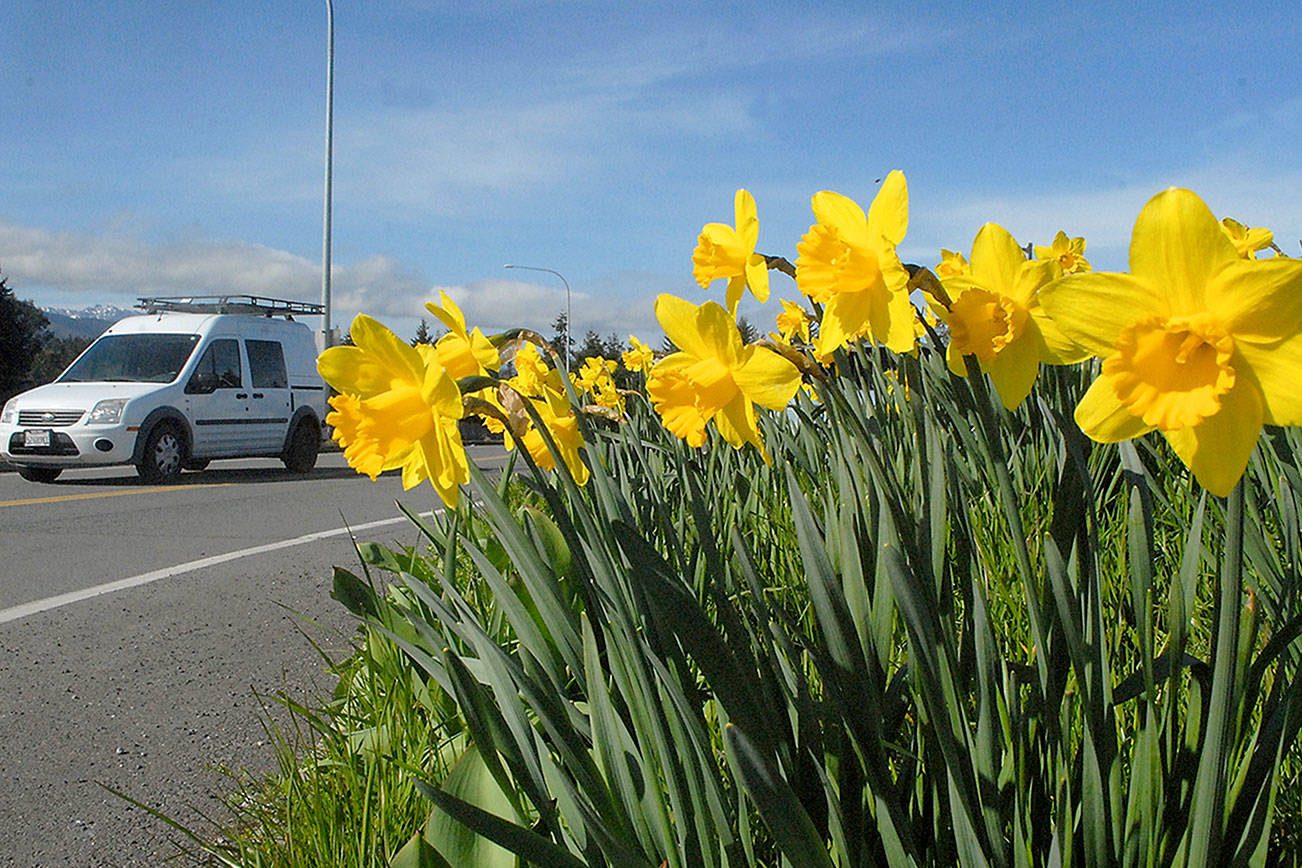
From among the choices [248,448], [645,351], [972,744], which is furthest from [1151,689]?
[248,448]

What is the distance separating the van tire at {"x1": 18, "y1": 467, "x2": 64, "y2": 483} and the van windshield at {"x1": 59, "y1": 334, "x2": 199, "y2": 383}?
932 mm

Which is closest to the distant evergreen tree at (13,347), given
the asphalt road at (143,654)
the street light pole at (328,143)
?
the street light pole at (328,143)

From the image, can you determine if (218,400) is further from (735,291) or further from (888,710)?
(888,710)

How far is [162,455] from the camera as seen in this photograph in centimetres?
994

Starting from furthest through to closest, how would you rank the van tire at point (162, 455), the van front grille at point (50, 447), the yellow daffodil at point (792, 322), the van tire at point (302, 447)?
the van tire at point (302, 447), the van tire at point (162, 455), the van front grille at point (50, 447), the yellow daffodil at point (792, 322)

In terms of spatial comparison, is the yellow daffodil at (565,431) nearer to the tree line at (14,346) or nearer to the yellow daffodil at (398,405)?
the yellow daffodil at (398,405)

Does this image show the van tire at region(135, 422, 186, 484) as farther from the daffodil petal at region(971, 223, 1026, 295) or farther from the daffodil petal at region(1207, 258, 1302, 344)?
the daffodil petal at region(1207, 258, 1302, 344)

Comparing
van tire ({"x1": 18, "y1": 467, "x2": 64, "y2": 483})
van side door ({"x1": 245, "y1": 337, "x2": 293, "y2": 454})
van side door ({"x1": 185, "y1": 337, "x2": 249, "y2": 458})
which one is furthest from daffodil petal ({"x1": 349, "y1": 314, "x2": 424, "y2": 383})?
van side door ({"x1": 245, "y1": 337, "x2": 293, "y2": 454})

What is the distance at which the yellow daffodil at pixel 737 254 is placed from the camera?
1380 millimetres

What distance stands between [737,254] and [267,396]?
35.6 ft

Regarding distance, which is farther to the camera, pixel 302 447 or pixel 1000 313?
pixel 302 447

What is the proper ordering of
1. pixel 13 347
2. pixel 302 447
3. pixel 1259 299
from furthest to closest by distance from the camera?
pixel 13 347
pixel 302 447
pixel 1259 299

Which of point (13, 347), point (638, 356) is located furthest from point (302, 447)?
point (13, 347)

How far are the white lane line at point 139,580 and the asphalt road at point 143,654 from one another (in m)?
0.01
